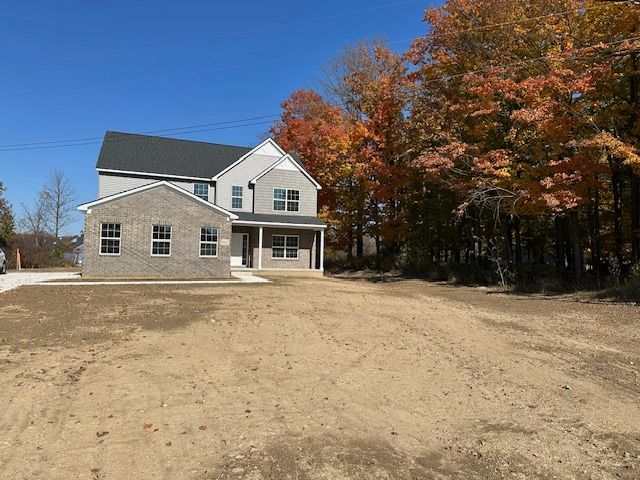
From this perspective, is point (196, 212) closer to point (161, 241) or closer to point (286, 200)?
point (161, 241)

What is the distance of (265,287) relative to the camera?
18750 millimetres

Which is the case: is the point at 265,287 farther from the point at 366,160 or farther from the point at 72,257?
the point at 72,257

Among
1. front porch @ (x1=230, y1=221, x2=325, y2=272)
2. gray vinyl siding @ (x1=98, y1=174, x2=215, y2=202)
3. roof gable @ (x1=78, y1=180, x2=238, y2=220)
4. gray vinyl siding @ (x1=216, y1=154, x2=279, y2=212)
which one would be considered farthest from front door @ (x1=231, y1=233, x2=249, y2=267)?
roof gable @ (x1=78, y1=180, x2=238, y2=220)

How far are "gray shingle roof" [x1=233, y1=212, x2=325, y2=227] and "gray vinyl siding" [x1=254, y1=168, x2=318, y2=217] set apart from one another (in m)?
0.42

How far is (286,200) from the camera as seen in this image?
97.3 ft

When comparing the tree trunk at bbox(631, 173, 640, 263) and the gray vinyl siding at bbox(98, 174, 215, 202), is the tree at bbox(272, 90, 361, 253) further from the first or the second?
the tree trunk at bbox(631, 173, 640, 263)

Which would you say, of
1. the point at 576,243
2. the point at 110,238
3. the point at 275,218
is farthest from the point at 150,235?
the point at 576,243

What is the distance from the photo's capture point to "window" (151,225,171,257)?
22792mm

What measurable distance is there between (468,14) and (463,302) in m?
15.7

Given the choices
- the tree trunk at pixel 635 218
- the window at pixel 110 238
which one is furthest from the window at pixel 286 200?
the tree trunk at pixel 635 218

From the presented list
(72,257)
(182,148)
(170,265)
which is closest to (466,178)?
(170,265)

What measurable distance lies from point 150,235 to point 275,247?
26.8ft

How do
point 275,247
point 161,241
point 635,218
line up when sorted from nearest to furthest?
1. point 635,218
2. point 161,241
3. point 275,247

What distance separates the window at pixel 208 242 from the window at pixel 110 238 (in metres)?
3.71
